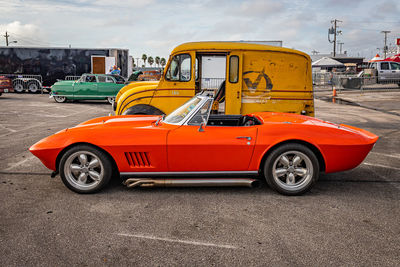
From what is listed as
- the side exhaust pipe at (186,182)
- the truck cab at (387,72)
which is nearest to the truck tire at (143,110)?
the side exhaust pipe at (186,182)

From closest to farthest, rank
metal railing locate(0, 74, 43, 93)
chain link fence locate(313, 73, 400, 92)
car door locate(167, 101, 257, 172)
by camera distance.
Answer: car door locate(167, 101, 257, 172)
metal railing locate(0, 74, 43, 93)
chain link fence locate(313, 73, 400, 92)

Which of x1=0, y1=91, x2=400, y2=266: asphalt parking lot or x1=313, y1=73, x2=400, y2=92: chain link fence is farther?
x1=313, y1=73, x2=400, y2=92: chain link fence

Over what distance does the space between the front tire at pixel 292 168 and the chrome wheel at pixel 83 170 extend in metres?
2.11

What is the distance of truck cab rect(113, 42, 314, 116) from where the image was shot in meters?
7.45

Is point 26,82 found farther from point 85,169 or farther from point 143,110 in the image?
point 85,169

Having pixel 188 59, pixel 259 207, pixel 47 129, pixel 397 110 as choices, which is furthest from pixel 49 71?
pixel 259 207

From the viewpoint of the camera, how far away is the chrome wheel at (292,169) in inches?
165

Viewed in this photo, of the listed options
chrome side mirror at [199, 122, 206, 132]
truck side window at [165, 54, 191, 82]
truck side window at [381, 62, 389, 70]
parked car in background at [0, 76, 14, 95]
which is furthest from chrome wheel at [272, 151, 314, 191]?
truck side window at [381, 62, 389, 70]

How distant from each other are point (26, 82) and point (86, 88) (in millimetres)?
8202

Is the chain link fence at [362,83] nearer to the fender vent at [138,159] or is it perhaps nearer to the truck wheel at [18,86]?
the truck wheel at [18,86]

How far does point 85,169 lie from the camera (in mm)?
4219

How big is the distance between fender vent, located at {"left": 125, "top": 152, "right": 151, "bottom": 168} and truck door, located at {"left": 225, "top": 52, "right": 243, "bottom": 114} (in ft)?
12.1

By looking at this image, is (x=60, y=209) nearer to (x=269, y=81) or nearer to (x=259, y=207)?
(x=259, y=207)

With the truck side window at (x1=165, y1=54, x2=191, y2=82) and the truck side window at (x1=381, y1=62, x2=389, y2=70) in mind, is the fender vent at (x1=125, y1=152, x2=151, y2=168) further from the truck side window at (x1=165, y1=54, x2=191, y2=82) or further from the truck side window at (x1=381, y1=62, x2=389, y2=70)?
the truck side window at (x1=381, y1=62, x2=389, y2=70)
